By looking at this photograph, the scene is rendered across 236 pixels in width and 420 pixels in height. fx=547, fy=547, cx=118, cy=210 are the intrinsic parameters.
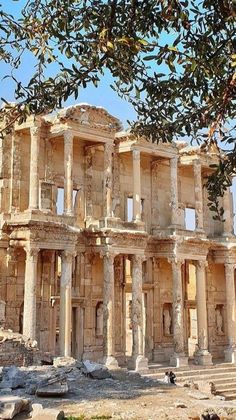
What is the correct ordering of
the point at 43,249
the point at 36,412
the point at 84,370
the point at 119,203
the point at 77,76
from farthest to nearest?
the point at 119,203, the point at 43,249, the point at 84,370, the point at 36,412, the point at 77,76

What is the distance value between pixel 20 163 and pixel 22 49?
563 inches

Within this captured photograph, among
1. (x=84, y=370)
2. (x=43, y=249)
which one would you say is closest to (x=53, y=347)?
(x=43, y=249)

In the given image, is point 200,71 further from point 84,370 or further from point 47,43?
point 84,370

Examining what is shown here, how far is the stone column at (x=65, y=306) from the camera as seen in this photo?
2006 cm

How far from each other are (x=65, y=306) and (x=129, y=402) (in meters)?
9.06

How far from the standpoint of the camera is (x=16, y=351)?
672 inches

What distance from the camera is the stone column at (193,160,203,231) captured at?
26.1m

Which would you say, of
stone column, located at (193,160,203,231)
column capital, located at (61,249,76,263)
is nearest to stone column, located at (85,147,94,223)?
column capital, located at (61,249,76,263)

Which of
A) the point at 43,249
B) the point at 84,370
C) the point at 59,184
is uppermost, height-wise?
the point at 59,184

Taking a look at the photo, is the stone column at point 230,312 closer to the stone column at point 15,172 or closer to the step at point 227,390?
the step at point 227,390

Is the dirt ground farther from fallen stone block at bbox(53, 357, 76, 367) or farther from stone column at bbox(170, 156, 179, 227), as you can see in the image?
stone column at bbox(170, 156, 179, 227)

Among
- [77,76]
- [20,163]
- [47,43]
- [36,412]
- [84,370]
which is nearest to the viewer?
[77,76]

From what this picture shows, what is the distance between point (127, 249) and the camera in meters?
22.6

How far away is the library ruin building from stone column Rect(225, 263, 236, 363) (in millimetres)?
49
